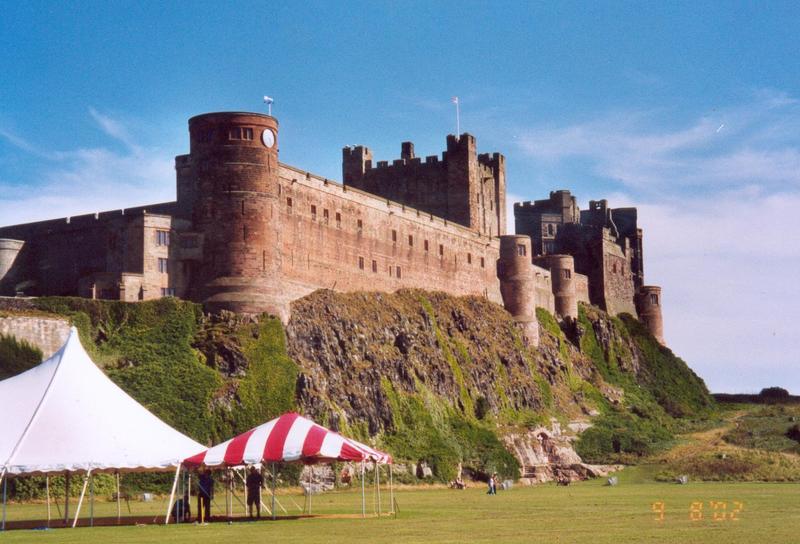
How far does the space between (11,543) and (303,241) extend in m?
40.7

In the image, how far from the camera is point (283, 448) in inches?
1401

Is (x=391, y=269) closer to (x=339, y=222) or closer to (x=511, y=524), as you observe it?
(x=339, y=222)

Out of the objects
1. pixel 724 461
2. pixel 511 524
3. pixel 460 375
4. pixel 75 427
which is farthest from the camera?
pixel 460 375

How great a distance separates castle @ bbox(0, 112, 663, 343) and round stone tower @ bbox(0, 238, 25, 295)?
61mm

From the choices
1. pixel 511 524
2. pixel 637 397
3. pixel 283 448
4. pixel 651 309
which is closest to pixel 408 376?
pixel 637 397

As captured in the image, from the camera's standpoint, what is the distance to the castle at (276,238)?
60094mm

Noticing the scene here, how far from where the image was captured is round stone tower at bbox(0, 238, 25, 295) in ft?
207

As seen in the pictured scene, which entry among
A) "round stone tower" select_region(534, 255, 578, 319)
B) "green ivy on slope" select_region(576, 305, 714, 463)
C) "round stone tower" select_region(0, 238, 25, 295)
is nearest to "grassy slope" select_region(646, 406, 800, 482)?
"green ivy on slope" select_region(576, 305, 714, 463)

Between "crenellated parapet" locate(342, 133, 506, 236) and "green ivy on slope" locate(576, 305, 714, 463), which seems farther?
"crenellated parapet" locate(342, 133, 506, 236)

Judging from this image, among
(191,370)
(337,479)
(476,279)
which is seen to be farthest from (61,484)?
(476,279)

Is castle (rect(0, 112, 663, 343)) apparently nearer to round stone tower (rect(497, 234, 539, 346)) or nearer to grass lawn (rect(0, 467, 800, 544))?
round stone tower (rect(497, 234, 539, 346))

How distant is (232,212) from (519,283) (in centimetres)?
3662

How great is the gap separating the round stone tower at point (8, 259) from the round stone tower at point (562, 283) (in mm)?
48351
